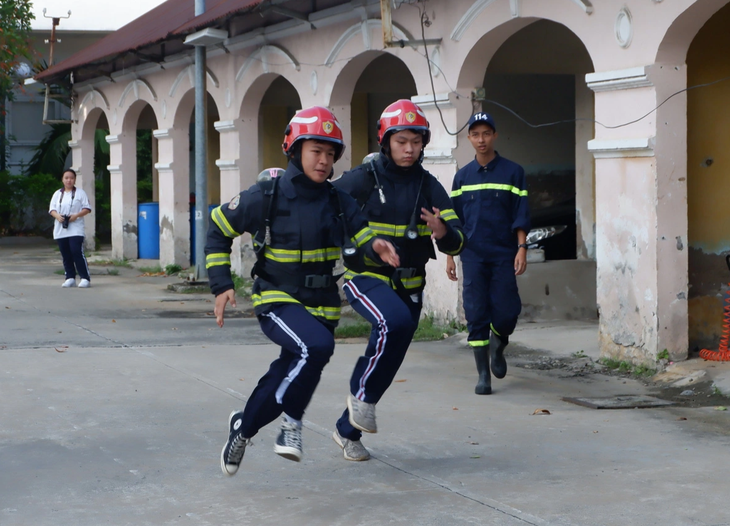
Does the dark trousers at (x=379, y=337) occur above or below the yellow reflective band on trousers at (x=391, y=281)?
below

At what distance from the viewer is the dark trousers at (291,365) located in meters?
4.55

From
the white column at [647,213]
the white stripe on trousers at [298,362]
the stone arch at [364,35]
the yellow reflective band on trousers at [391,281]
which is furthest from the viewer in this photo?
the stone arch at [364,35]

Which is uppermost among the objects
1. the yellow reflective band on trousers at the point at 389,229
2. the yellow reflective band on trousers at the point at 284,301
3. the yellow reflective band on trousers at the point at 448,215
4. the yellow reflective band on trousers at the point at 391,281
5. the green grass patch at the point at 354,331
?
the yellow reflective band on trousers at the point at 448,215

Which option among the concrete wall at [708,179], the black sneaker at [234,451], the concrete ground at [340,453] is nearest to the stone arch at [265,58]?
the concrete ground at [340,453]

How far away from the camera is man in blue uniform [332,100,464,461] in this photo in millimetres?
5125

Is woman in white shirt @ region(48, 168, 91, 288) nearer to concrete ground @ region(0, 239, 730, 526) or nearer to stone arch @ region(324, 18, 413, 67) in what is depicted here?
Result: stone arch @ region(324, 18, 413, 67)

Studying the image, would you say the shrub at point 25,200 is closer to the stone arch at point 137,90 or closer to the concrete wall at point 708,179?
the stone arch at point 137,90

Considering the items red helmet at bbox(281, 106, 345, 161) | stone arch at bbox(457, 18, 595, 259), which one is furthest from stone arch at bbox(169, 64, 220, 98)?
red helmet at bbox(281, 106, 345, 161)

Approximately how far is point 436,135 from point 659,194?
10.7 ft

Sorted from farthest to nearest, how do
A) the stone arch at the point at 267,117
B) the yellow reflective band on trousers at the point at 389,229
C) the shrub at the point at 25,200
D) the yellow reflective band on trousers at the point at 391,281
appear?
1. the shrub at the point at 25,200
2. the stone arch at the point at 267,117
3. the yellow reflective band on trousers at the point at 389,229
4. the yellow reflective band on trousers at the point at 391,281

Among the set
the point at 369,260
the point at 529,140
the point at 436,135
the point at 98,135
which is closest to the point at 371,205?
the point at 369,260

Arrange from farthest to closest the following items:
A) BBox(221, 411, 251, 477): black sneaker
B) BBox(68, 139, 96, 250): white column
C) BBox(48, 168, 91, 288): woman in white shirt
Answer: BBox(68, 139, 96, 250): white column, BBox(48, 168, 91, 288): woman in white shirt, BBox(221, 411, 251, 477): black sneaker

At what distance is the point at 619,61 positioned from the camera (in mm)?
8008

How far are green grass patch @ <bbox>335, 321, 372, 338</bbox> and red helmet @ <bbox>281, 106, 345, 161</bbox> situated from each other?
17.6ft
